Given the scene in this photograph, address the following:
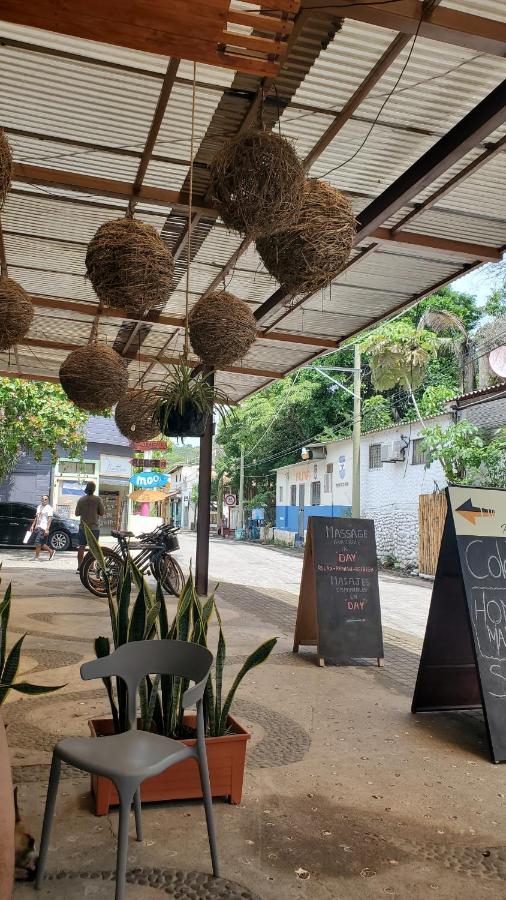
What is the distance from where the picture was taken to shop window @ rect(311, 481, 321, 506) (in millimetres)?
28031

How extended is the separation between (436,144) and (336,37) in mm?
1228

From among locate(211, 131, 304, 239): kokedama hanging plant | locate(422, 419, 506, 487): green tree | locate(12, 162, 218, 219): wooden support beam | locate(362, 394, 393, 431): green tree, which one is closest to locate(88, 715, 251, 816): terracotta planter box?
locate(211, 131, 304, 239): kokedama hanging plant

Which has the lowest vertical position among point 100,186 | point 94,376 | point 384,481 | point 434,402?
point 384,481

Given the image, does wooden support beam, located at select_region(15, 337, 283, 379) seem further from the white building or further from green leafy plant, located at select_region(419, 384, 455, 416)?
the white building

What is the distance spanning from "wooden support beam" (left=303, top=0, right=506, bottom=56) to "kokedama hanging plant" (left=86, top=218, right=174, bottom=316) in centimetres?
158

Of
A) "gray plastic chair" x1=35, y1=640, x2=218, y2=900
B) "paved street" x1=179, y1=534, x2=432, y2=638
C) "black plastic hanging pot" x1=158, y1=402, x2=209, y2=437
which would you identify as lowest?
"paved street" x1=179, y1=534, x2=432, y2=638

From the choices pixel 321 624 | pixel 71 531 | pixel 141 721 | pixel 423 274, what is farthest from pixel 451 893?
pixel 71 531

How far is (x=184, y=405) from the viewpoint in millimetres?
4766

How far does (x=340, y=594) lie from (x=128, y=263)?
3.59 meters

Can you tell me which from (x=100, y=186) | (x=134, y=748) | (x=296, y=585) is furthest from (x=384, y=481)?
(x=134, y=748)

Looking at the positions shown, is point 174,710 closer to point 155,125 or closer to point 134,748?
point 134,748

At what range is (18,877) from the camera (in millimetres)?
2539

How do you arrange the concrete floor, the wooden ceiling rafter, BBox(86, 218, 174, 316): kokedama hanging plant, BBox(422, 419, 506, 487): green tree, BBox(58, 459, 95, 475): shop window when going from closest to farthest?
the wooden ceiling rafter < the concrete floor < BBox(86, 218, 174, 316): kokedama hanging plant < BBox(422, 419, 506, 487): green tree < BBox(58, 459, 95, 475): shop window

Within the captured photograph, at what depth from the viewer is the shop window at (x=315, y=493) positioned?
92.0ft
